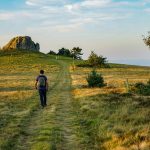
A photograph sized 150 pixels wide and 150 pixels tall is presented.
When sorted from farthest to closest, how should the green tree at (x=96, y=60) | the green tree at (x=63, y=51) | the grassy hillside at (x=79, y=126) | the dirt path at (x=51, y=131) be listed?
1. the green tree at (x=63, y=51)
2. the green tree at (x=96, y=60)
3. the dirt path at (x=51, y=131)
4. the grassy hillside at (x=79, y=126)

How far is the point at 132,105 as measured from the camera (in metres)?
23.0

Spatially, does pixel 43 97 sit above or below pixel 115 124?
above

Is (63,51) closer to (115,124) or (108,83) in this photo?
(108,83)

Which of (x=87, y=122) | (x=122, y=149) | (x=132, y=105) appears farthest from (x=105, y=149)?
(x=132, y=105)

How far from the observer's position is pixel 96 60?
3898 inches

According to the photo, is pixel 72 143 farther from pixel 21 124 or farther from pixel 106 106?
pixel 106 106

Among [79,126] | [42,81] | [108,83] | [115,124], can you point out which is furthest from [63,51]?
[115,124]

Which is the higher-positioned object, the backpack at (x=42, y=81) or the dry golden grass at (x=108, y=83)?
the backpack at (x=42, y=81)

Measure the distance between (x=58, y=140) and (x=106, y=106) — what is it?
863cm

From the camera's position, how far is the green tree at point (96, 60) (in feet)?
320

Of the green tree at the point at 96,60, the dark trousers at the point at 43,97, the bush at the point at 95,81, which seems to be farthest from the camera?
the green tree at the point at 96,60

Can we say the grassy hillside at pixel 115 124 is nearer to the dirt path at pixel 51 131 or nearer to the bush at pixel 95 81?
the dirt path at pixel 51 131

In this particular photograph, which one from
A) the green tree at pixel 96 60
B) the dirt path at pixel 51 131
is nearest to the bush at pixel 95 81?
the dirt path at pixel 51 131

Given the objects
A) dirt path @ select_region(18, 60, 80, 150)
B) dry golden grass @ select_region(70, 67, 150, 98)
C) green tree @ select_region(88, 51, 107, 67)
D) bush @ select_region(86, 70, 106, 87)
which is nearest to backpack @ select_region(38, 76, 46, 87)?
dirt path @ select_region(18, 60, 80, 150)
